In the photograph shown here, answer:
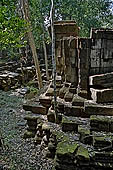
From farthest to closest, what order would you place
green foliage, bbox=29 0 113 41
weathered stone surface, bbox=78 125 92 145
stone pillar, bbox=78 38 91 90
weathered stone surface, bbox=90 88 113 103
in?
green foliage, bbox=29 0 113 41
stone pillar, bbox=78 38 91 90
weathered stone surface, bbox=90 88 113 103
weathered stone surface, bbox=78 125 92 145

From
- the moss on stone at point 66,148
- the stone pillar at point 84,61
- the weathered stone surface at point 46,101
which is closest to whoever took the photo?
the moss on stone at point 66,148

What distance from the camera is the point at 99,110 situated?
406 centimetres

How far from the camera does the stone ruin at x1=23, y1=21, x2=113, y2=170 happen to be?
344 centimetres

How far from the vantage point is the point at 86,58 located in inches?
177

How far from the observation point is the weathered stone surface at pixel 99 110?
4.02 meters

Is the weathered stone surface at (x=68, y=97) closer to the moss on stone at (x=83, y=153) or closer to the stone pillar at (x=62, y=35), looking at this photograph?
the stone pillar at (x=62, y=35)

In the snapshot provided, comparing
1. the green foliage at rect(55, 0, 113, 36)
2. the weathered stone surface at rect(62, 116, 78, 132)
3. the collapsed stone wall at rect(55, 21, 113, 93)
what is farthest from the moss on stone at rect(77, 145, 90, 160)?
the green foliage at rect(55, 0, 113, 36)

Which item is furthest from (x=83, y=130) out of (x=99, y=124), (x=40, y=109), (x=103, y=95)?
(x=40, y=109)

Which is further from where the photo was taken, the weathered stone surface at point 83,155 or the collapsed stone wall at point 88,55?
the collapsed stone wall at point 88,55

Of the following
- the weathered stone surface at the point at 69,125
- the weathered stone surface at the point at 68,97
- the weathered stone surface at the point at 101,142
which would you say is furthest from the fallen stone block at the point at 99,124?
the weathered stone surface at the point at 68,97

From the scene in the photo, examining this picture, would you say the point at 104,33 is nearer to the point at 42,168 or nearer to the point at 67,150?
the point at 67,150

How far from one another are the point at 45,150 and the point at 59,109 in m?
1.03

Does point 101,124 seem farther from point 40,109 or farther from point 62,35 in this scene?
point 62,35

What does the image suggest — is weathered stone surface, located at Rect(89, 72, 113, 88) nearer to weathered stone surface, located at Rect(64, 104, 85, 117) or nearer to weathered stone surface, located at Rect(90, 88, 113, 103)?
weathered stone surface, located at Rect(90, 88, 113, 103)
